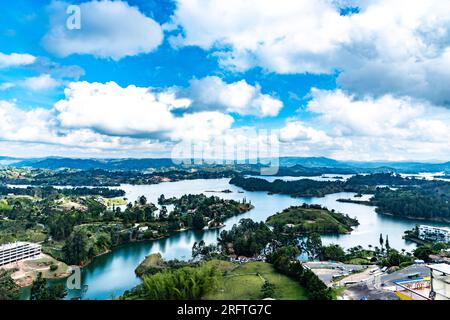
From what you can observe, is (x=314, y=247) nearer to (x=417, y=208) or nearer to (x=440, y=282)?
(x=440, y=282)

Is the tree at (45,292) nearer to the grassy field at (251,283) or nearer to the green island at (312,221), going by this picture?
the grassy field at (251,283)

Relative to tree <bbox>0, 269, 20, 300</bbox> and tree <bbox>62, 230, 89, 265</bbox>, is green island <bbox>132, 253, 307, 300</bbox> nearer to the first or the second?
tree <bbox>0, 269, 20, 300</bbox>

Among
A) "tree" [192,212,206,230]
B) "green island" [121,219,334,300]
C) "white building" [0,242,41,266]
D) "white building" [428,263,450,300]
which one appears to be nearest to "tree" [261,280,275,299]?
"green island" [121,219,334,300]

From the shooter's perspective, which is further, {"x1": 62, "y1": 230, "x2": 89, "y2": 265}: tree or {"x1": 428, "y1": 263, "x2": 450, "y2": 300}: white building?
{"x1": 62, "y1": 230, "x2": 89, "y2": 265}: tree

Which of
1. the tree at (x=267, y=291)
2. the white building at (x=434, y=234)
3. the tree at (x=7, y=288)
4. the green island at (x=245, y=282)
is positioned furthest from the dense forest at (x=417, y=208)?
the tree at (x=7, y=288)
